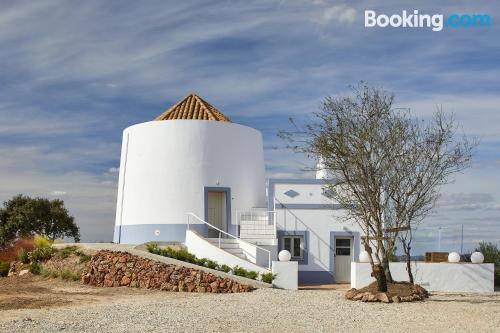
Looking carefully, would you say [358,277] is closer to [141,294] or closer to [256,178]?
[141,294]

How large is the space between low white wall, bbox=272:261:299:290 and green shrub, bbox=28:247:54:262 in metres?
9.02

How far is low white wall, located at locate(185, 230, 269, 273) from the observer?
74.3 feet

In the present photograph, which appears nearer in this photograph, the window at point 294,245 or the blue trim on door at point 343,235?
the blue trim on door at point 343,235

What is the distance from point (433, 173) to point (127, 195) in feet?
46.2

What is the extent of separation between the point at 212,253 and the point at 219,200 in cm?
496

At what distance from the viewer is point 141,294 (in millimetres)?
19656

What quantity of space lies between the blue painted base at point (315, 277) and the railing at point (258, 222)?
1918mm

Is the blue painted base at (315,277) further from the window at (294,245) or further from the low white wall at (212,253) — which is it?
the low white wall at (212,253)

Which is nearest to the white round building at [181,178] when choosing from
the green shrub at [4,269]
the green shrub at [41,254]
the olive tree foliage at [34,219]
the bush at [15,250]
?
the bush at [15,250]

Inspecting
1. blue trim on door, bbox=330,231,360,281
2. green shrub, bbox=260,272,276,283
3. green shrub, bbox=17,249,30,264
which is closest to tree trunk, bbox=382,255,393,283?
green shrub, bbox=260,272,276,283

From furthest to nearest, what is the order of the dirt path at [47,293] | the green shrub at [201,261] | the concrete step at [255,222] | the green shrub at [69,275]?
the concrete step at [255,222] → the green shrub at [201,261] → the green shrub at [69,275] → the dirt path at [47,293]

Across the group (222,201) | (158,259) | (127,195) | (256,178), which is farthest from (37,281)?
(256,178)

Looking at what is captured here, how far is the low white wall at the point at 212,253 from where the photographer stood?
892 inches

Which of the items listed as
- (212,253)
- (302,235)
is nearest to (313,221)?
(302,235)
